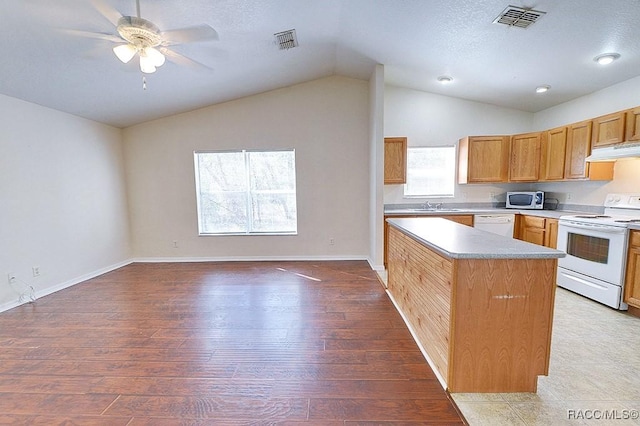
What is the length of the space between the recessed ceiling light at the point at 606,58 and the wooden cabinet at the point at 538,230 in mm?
1884

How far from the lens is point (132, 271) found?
173 inches

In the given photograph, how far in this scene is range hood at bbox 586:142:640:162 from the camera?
9.24 feet

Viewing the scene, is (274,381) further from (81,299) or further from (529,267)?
(81,299)

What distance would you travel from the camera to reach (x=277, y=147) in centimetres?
474

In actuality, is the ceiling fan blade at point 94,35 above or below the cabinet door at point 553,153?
above

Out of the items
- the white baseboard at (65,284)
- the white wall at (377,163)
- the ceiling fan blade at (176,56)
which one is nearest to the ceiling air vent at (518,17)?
the white wall at (377,163)

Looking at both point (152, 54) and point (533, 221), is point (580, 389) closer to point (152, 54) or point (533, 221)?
point (533, 221)

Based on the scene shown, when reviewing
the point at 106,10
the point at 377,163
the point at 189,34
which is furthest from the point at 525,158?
the point at 106,10

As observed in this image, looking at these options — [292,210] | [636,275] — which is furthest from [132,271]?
[636,275]

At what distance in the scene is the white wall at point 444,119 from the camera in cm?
474

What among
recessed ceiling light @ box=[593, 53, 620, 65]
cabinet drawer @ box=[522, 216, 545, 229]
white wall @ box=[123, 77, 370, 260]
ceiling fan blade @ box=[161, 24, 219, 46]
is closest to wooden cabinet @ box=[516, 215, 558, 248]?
cabinet drawer @ box=[522, 216, 545, 229]

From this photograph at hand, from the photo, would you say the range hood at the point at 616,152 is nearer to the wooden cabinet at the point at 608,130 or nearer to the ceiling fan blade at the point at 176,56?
the wooden cabinet at the point at 608,130

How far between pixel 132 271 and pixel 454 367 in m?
4.85

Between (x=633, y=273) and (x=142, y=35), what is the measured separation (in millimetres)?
5013
